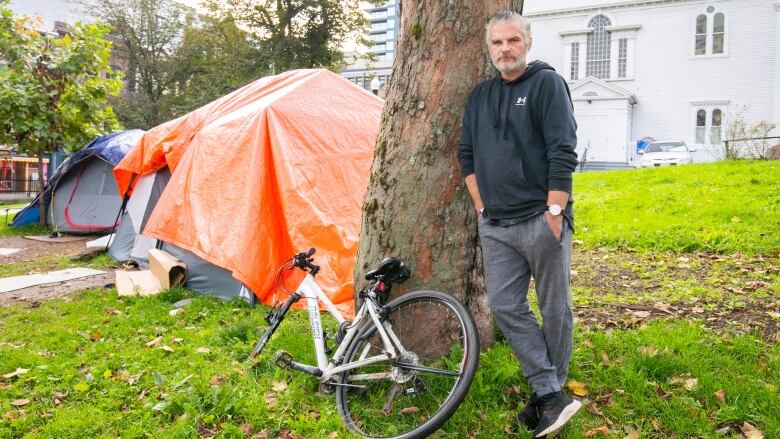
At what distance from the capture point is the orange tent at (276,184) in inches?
226

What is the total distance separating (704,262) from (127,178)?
7.91 meters

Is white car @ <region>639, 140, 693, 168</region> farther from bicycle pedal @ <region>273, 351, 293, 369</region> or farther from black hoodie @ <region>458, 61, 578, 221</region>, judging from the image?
bicycle pedal @ <region>273, 351, 293, 369</region>

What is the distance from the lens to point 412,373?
299 centimetres

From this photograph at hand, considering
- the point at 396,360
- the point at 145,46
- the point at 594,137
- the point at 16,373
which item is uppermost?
the point at 145,46

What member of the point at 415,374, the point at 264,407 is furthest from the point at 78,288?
the point at 415,374

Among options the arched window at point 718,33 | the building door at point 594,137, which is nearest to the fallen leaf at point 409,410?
the building door at point 594,137

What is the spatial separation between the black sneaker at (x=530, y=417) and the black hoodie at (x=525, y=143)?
101 centimetres

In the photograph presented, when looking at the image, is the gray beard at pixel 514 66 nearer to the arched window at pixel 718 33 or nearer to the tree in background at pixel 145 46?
the arched window at pixel 718 33

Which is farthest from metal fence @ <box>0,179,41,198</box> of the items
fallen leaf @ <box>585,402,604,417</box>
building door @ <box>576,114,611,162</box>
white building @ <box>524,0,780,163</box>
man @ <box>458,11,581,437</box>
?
fallen leaf @ <box>585,402,604,417</box>

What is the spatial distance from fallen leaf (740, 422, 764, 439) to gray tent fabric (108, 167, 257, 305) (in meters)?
4.30

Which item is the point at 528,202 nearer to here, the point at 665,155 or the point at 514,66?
the point at 514,66

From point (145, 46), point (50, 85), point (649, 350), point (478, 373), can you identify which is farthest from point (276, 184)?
point (145, 46)

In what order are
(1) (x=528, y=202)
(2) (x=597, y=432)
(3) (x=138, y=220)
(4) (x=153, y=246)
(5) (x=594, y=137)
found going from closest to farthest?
(1) (x=528, y=202) < (2) (x=597, y=432) < (4) (x=153, y=246) < (3) (x=138, y=220) < (5) (x=594, y=137)

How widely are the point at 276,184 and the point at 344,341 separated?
10.1 ft
